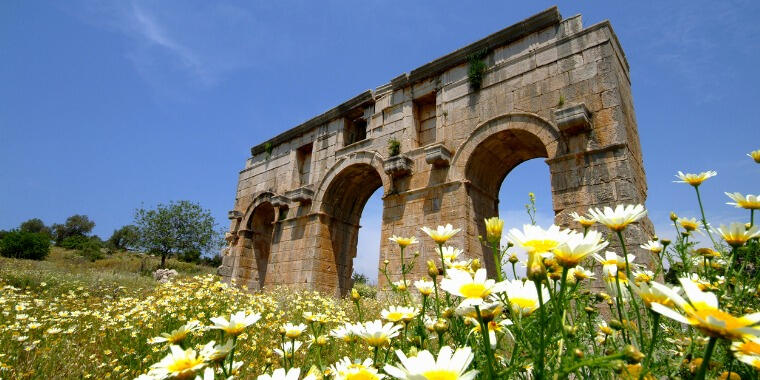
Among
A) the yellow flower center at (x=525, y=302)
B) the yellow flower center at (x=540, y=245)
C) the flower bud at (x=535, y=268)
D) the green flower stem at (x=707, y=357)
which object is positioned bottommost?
the green flower stem at (x=707, y=357)

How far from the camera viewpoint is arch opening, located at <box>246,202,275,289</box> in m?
13.3

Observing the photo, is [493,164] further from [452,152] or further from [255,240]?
[255,240]

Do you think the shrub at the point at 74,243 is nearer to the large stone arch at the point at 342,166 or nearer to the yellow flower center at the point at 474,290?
the large stone arch at the point at 342,166

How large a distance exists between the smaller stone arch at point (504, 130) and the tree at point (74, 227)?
178ft

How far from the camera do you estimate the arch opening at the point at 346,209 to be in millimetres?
11000

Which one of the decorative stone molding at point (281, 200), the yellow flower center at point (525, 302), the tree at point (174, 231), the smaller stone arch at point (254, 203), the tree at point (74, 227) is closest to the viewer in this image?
the yellow flower center at point (525, 302)

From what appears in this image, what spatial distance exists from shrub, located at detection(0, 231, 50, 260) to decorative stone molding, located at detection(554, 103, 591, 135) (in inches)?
1454

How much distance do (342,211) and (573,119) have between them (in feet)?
22.7

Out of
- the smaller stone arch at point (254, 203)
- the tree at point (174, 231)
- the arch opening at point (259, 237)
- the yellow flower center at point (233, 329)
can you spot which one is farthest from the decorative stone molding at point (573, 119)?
the tree at point (174, 231)

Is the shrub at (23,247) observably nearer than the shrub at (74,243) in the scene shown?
Yes

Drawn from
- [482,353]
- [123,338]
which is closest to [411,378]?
[482,353]

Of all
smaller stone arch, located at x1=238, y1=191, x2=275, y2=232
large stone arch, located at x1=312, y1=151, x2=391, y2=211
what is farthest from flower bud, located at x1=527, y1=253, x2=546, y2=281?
smaller stone arch, located at x1=238, y1=191, x2=275, y2=232

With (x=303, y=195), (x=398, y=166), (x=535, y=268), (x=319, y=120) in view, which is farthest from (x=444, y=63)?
(x=535, y=268)

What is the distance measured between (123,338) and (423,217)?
5997 millimetres
